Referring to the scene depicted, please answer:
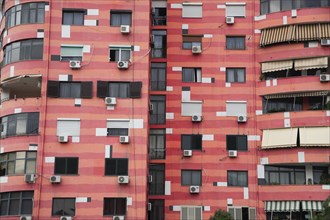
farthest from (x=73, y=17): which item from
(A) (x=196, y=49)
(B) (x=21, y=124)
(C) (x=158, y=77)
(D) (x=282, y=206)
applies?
(D) (x=282, y=206)

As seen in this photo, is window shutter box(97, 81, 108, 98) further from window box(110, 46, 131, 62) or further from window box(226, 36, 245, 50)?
window box(226, 36, 245, 50)

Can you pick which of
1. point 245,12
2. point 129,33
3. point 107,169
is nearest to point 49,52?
point 129,33

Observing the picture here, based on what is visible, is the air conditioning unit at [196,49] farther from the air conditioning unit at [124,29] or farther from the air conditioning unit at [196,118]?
the air conditioning unit at [124,29]

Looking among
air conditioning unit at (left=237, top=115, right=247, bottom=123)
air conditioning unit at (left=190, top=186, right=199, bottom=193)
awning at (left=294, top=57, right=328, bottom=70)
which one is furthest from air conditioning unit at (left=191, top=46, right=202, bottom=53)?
air conditioning unit at (left=190, top=186, right=199, bottom=193)

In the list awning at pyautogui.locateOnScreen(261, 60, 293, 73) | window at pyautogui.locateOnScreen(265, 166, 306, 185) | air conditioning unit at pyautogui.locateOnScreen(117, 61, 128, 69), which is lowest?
window at pyautogui.locateOnScreen(265, 166, 306, 185)

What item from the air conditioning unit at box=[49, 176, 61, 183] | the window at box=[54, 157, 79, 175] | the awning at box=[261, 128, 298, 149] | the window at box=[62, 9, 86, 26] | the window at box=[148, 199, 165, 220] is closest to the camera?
the air conditioning unit at box=[49, 176, 61, 183]

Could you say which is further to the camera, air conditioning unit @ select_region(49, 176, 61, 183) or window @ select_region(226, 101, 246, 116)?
window @ select_region(226, 101, 246, 116)

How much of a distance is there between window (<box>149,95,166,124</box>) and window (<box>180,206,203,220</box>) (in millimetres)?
6256

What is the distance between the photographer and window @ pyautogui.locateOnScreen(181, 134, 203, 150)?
39.3 m

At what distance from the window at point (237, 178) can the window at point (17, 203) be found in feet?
43.0

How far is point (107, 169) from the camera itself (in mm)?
35812

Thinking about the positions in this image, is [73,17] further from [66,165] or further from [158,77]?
[66,165]

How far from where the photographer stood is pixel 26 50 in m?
37.7

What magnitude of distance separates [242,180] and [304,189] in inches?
164
